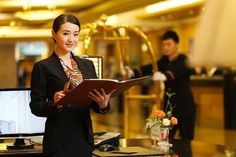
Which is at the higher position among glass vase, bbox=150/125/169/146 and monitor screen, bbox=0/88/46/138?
monitor screen, bbox=0/88/46/138

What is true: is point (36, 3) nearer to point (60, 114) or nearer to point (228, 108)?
point (228, 108)

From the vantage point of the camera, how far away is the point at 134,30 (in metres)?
5.60

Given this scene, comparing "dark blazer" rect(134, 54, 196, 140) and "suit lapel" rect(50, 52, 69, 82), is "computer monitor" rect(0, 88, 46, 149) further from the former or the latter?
"dark blazer" rect(134, 54, 196, 140)

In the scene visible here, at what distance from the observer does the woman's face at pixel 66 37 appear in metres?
2.15

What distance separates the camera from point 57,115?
6.98ft

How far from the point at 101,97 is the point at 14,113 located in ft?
3.47

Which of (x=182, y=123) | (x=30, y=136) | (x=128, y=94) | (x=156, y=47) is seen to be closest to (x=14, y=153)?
(x=30, y=136)

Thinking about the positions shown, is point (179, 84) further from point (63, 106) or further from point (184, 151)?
point (63, 106)

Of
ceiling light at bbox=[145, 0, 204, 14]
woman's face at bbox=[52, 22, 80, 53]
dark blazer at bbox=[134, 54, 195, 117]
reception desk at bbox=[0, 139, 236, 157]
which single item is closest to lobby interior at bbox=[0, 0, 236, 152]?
ceiling light at bbox=[145, 0, 204, 14]

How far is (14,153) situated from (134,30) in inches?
123

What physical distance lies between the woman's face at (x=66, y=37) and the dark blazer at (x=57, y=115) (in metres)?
0.06

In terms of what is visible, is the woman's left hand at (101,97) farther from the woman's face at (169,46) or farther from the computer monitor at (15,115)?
the woman's face at (169,46)

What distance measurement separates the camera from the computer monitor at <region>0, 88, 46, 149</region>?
2920 millimetres

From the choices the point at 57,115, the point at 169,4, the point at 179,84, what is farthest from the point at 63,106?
the point at 169,4
